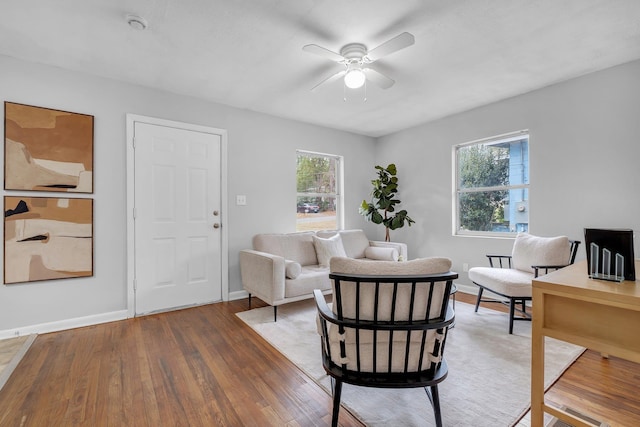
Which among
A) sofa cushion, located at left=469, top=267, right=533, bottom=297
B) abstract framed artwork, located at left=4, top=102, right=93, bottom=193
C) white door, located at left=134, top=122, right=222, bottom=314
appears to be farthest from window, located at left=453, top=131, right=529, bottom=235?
abstract framed artwork, located at left=4, top=102, right=93, bottom=193

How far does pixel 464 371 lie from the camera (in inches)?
78.8

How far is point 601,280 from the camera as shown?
128 cm

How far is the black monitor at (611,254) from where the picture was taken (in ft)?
4.11

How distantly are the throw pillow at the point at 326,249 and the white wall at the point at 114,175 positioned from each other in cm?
61

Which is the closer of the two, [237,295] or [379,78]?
[379,78]

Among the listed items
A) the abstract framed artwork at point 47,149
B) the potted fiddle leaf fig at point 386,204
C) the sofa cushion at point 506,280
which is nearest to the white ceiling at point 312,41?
the abstract framed artwork at point 47,149

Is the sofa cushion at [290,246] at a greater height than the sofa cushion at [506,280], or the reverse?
the sofa cushion at [290,246]

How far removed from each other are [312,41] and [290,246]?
2305mm

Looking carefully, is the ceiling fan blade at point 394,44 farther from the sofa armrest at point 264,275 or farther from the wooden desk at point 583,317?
the sofa armrest at point 264,275

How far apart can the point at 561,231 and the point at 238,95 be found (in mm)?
3865

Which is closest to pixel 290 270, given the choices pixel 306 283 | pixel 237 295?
pixel 306 283

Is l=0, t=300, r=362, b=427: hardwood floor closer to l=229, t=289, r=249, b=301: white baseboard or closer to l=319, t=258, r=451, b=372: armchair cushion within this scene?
l=319, t=258, r=451, b=372: armchair cushion

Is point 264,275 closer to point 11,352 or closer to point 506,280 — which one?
point 11,352

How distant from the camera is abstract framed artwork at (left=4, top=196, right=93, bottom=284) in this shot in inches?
100
